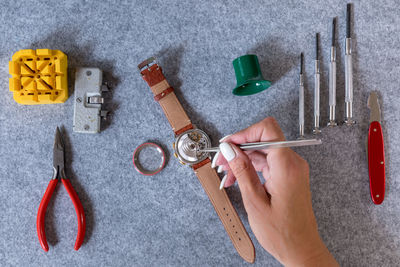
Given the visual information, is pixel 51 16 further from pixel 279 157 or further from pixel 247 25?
pixel 279 157

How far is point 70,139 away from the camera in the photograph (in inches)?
28.9

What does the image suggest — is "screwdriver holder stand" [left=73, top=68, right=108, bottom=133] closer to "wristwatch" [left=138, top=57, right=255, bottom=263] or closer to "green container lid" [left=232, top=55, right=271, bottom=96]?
"wristwatch" [left=138, top=57, right=255, bottom=263]

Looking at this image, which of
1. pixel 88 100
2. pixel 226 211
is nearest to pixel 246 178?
pixel 226 211

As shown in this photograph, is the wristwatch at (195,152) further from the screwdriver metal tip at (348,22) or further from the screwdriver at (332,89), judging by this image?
the screwdriver metal tip at (348,22)

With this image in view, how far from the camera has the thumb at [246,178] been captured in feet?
1.79

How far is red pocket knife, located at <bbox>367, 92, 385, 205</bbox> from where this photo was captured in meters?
0.70

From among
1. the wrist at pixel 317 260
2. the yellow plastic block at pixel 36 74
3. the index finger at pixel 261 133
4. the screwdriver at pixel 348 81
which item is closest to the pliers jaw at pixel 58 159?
the yellow plastic block at pixel 36 74

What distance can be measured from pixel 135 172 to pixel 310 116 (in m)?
0.45

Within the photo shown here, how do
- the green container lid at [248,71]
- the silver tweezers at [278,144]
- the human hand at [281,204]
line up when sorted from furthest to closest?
the green container lid at [248,71] < the human hand at [281,204] < the silver tweezers at [278,144]

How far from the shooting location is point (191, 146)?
706 mm

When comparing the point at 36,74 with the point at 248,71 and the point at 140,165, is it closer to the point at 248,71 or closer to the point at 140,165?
the point at 140,165

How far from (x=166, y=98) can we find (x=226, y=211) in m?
0.30

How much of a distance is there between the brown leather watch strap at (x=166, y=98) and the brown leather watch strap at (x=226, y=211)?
0.35 feet

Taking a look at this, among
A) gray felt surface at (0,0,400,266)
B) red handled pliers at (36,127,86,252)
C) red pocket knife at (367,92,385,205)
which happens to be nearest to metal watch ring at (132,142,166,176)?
gray felt surface at (0,0,400,266)
